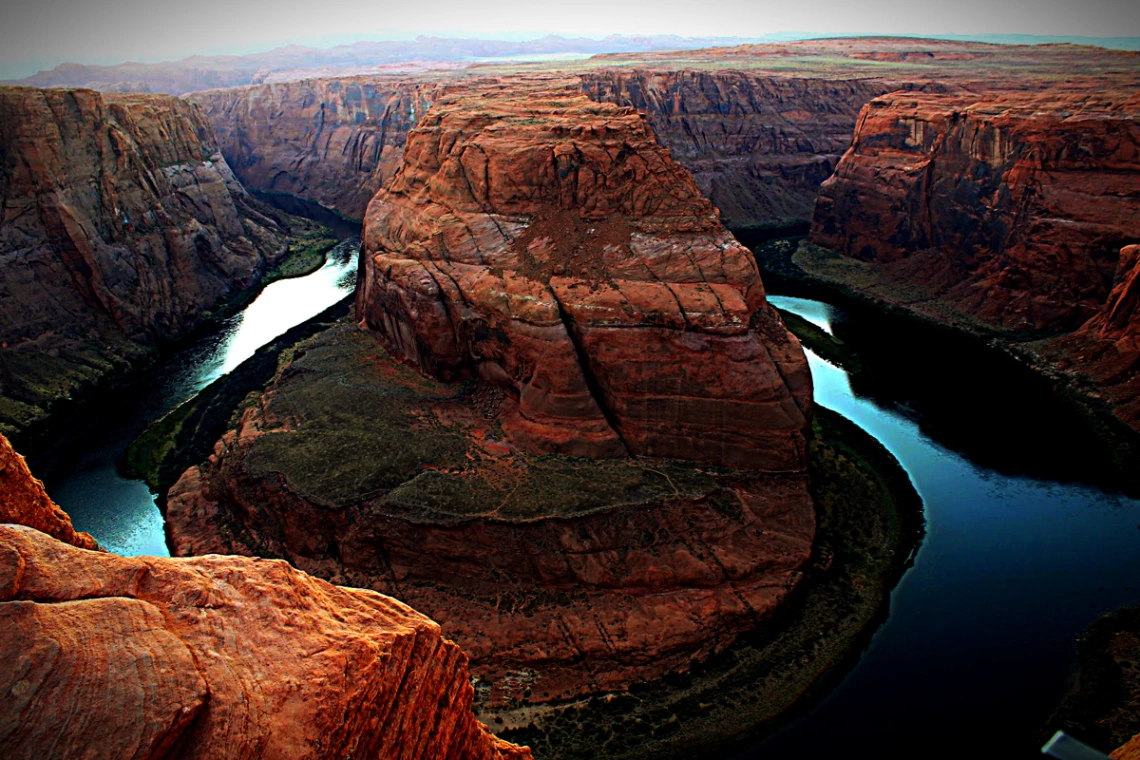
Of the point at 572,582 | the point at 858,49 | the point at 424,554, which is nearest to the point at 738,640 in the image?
the point at 572,582

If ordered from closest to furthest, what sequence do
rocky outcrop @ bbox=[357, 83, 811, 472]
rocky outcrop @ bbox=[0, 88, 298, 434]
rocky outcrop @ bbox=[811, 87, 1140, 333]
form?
1. rocky outcrop @ bbox=[357, 83, 811, 472]
2. rocky outcrop @ bbox=[0, 88, 298, 434]
3. rocky outcrop @ bbox=[811, 87, 1140, 333]

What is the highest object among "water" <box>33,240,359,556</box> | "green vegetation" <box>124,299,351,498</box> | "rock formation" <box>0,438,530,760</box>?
"rock formation" <box>0,438,530,760</box>

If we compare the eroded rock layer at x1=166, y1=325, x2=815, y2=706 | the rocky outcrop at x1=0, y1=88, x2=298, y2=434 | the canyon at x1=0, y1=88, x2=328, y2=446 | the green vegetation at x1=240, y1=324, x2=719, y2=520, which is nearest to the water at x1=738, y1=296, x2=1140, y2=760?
the eroded rock layer at x1=166, y1=325, x2=815, y2=706

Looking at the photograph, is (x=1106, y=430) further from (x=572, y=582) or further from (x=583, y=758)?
(x=583, y=758)

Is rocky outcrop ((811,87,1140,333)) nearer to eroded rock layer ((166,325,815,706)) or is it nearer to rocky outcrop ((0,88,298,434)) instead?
eroded rock layer ((166,325,815,706))

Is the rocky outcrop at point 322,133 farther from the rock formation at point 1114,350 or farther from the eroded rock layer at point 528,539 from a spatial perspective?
the rock formation at point 1114,350

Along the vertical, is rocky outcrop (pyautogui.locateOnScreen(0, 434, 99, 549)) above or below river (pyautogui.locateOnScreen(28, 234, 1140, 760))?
above
